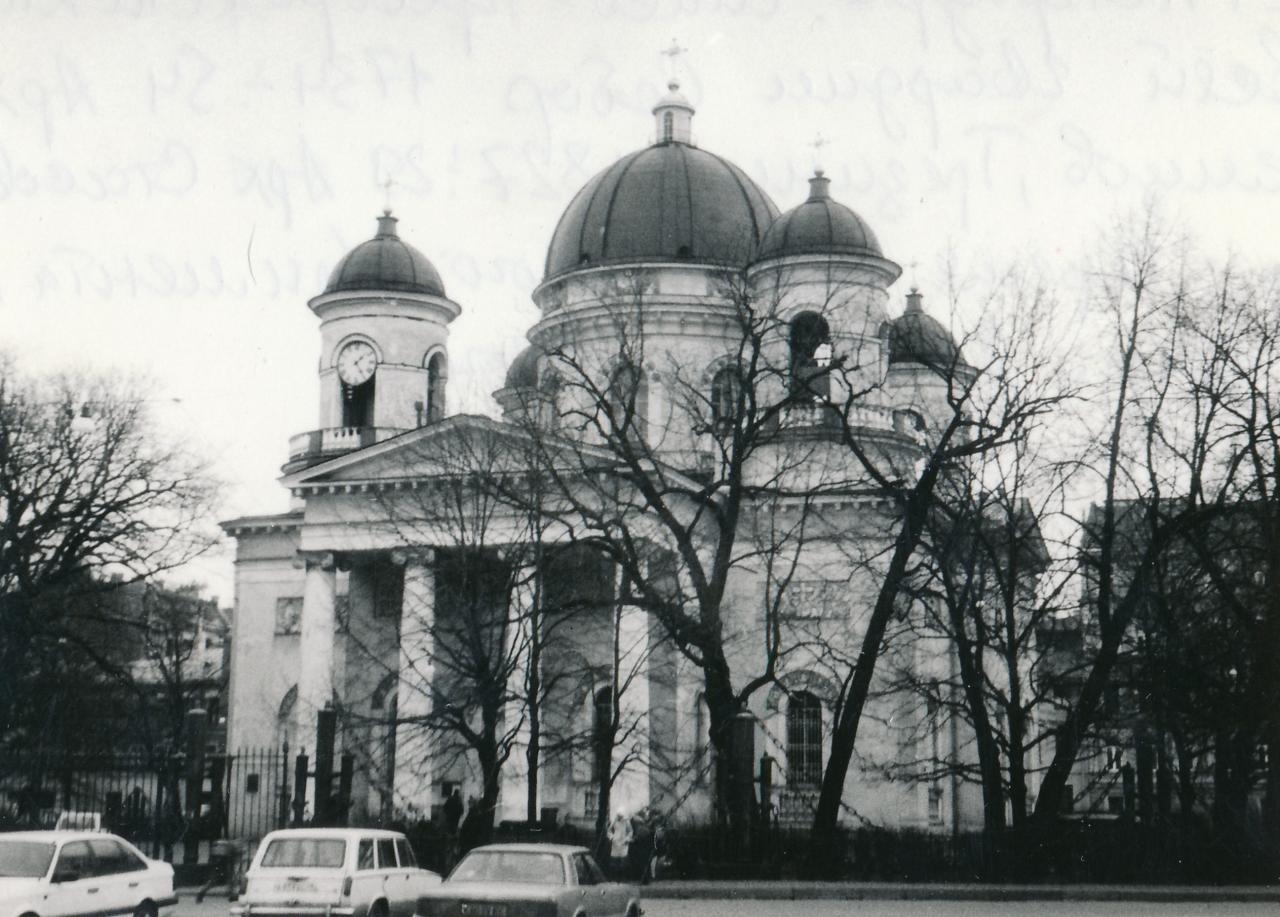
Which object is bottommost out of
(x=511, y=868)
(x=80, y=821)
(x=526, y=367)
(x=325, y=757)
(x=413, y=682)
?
(x=511, y=868)

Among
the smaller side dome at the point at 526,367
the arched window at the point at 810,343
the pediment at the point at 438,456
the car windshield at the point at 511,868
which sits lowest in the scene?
the car windshield at the point at 511,868

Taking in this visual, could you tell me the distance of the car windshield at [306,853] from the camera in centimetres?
1820

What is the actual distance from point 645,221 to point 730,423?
16927 mm

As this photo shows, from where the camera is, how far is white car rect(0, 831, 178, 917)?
54.7 ft

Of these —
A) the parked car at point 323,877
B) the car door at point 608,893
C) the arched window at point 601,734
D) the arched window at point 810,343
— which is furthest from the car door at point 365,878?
the arched window at point 810,343

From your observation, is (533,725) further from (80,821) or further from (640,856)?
(80,821)

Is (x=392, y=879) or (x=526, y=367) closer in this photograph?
(x=392, y=879)

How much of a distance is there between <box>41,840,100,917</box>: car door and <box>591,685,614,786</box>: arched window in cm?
1343

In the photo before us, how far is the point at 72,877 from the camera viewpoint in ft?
56.2

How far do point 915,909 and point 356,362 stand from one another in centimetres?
2883

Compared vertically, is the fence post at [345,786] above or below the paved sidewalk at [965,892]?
above

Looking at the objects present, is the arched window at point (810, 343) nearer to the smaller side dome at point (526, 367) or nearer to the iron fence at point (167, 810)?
the smaller side dome at point (526, 367)

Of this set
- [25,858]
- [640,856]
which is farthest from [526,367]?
[25,858]

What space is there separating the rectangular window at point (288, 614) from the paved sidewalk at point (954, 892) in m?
22.5
